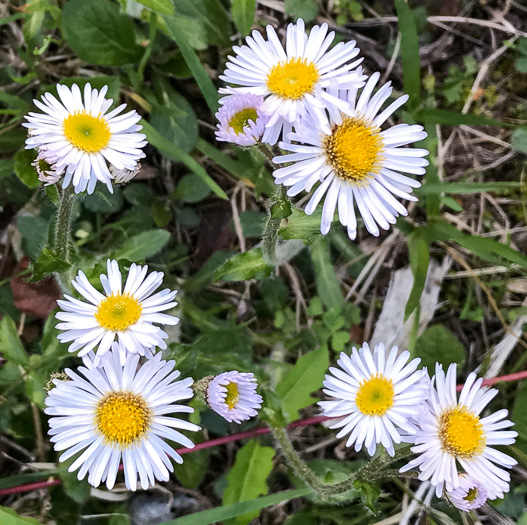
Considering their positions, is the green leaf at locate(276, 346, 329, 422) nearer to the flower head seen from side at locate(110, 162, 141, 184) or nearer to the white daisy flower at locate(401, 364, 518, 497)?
the white daisy flower at locate(401, 364, 518, 497)

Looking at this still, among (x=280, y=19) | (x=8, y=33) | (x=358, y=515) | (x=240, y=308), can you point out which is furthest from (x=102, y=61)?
(x=358, y=515)

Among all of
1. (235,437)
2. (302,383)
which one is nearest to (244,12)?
(302,383)

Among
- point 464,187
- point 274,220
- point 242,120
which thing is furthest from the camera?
point 464,187

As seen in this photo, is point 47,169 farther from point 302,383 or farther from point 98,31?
point 302,383

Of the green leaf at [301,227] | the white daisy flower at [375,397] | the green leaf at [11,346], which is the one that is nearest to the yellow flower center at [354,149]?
the green leaf at [301,227]

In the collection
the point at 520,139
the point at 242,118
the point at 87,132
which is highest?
the point at 520,139

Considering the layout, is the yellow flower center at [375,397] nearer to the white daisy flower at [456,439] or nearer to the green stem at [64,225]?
the white daisy flower at [456,439]
